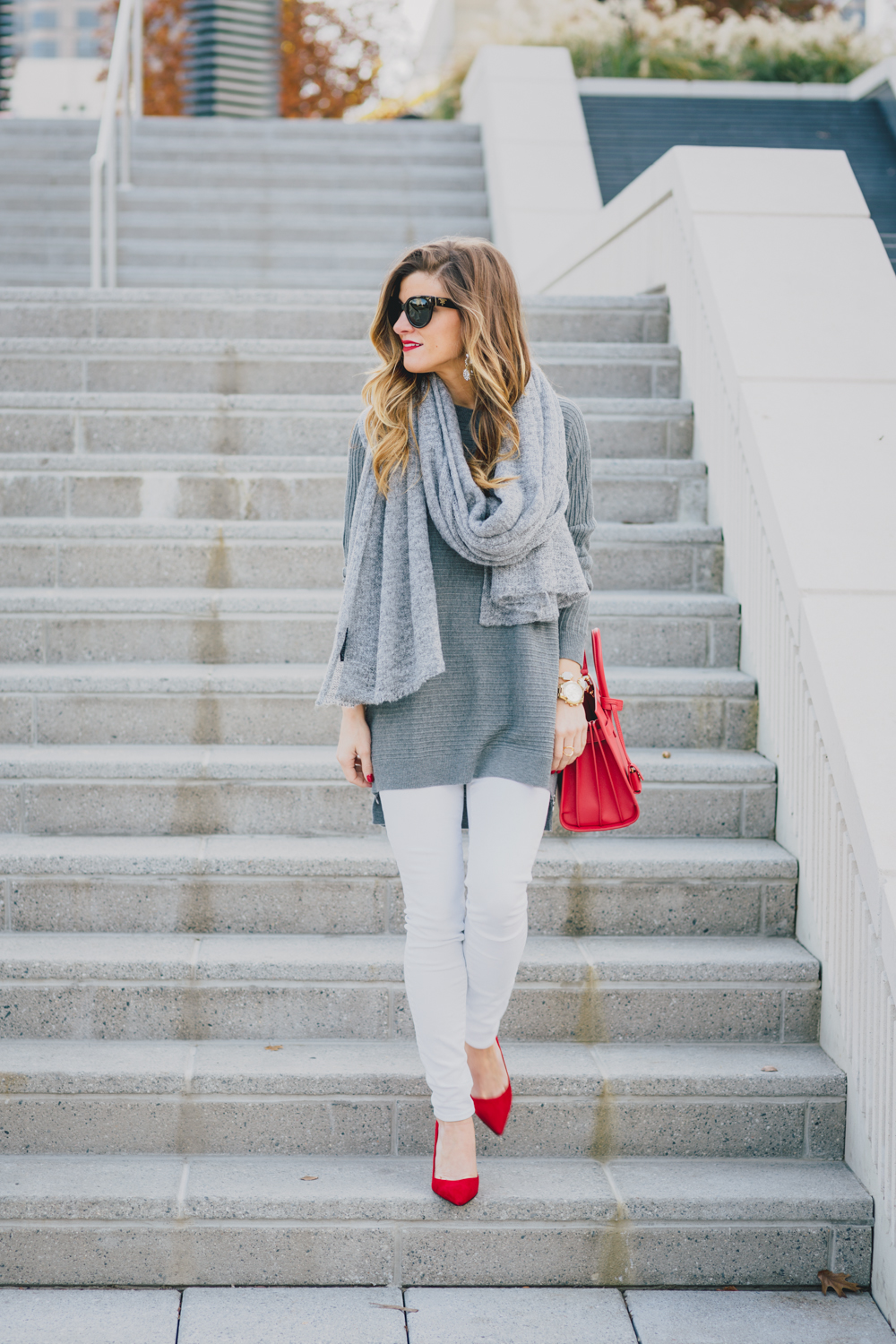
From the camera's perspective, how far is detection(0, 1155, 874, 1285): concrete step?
2.49 m

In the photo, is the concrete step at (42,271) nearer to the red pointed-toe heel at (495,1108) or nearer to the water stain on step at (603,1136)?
the water stain on step at (603,1136)

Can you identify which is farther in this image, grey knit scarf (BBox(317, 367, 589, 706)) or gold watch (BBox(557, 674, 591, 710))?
gold watch (BBox(557, 674, 591, 710))

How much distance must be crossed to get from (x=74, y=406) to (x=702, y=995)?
3097 millimetres

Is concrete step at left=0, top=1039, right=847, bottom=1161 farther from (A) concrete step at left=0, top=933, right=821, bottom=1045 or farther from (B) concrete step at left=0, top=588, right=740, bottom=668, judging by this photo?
(B) concrete step at left=0, top=588, right=740, bottom=668

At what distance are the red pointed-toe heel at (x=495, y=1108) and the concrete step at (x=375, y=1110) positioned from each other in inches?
2.6

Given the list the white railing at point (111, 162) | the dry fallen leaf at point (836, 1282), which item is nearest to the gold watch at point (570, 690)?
the dry fallen leaf at point (836, 1282)

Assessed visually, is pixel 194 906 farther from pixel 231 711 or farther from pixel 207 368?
pixel 207 368

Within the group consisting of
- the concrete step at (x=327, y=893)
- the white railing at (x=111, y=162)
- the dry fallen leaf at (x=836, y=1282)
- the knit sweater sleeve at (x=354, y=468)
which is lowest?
the dry fallen leaf at (x=836, y=1282)

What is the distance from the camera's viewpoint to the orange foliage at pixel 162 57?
47.5 feet

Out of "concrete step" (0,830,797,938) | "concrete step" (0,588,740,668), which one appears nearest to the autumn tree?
"concrete step" (0,588,740,668)

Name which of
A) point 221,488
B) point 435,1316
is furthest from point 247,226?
point 435,1316

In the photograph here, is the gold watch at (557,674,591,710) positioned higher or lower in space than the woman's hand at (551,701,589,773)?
higher

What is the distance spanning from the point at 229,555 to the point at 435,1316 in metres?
2.42

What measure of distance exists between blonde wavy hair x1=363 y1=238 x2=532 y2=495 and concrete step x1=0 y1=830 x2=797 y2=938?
49.6 inches
